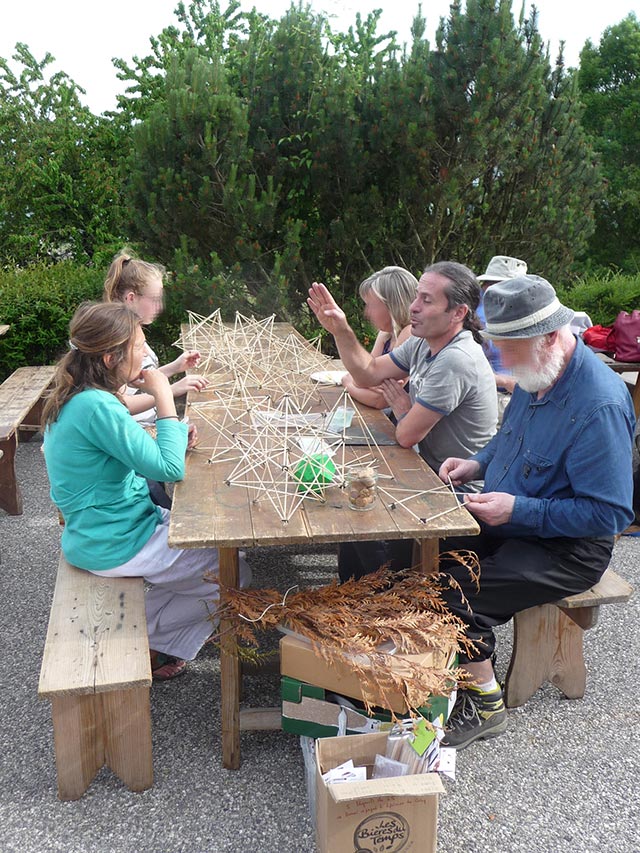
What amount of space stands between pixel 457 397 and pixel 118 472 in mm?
1420

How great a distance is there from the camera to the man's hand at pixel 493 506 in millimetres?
2516

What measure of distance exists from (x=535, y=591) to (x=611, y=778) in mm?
699

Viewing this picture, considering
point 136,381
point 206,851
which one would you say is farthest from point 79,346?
point 206,851

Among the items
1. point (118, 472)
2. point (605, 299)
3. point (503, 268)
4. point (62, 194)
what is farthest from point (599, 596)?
point (62, 194)

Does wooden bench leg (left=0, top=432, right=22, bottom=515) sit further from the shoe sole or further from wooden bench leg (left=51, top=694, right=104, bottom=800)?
the shoe sole

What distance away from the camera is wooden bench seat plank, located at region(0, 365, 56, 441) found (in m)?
4.90

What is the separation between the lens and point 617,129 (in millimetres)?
20172

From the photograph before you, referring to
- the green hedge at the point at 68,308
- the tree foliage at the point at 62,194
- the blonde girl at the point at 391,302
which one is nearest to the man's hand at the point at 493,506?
the blonde girl at the point at 391,302

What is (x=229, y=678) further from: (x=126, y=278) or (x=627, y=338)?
(x=627, y=338)

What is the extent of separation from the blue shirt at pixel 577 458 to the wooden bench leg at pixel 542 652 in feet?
1.37

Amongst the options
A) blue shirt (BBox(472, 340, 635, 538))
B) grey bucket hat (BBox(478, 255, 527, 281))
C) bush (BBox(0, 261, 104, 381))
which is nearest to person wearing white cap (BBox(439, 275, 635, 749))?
blue shirt (BBox(472, 340, 635, 538))

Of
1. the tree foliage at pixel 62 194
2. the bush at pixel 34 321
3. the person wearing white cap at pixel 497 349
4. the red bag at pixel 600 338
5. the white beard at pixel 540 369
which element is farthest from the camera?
the tree foliage at pixel 62 194

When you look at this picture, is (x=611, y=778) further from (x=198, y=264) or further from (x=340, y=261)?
(x=340, y=261)

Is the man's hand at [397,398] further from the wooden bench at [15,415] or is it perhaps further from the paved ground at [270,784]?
the wooden bench at [15,415]
